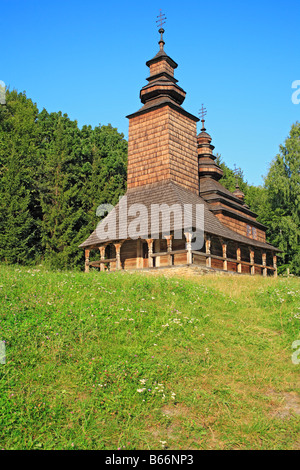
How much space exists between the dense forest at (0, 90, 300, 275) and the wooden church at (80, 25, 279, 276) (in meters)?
6.11

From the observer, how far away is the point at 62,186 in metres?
34.2

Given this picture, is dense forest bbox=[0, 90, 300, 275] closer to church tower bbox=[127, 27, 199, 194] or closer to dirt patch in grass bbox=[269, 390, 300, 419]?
church tower bbox=[127, 27, 199, 194]

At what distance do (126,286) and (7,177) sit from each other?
840 inches

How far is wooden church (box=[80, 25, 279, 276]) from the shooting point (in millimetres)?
21573

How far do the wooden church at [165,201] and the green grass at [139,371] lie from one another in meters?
10.2

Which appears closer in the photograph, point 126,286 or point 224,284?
point 126,286

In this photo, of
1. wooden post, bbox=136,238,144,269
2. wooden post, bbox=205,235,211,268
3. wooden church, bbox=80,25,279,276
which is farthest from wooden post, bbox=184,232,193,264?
wooden post, bbox=136,238,144,269

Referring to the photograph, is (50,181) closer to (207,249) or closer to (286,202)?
(207,249)

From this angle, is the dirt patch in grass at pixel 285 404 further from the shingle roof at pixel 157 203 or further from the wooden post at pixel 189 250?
the shingle roof at pixel 157 203

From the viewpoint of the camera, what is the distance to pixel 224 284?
1433 centimetres

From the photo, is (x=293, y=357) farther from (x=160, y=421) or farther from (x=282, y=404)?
(x=160, y=421)

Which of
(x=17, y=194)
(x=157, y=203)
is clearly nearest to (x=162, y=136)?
(x=157, y=203)

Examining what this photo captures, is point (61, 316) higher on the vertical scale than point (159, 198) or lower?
lower
